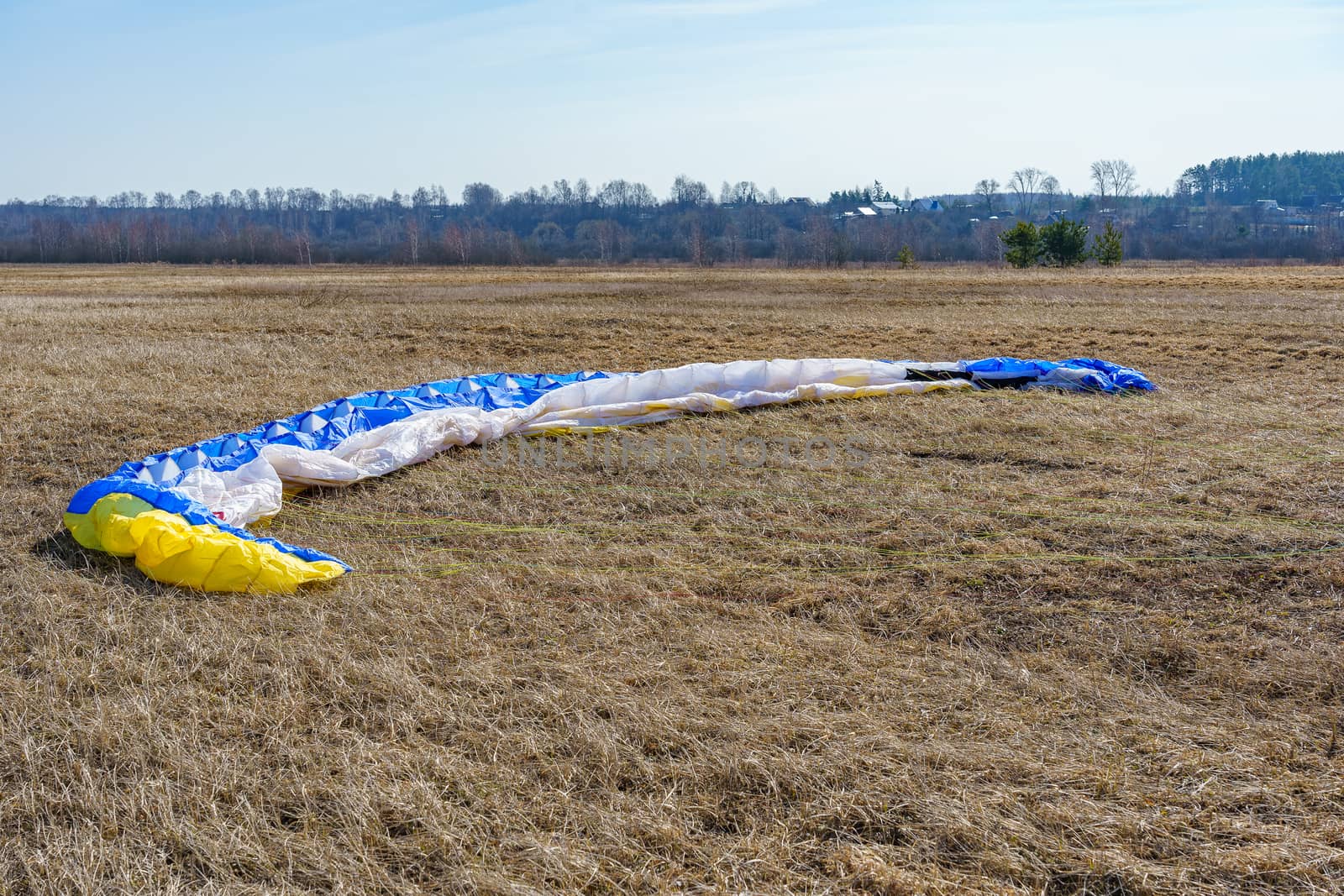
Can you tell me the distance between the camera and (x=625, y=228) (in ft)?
380

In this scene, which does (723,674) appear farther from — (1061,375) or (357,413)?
(1061,375)

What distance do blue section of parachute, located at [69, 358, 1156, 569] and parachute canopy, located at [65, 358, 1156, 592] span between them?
0.04 feet

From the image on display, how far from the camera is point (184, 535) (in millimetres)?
4758

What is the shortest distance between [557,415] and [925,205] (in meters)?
168

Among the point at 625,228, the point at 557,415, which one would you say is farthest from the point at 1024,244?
the point at 625,228

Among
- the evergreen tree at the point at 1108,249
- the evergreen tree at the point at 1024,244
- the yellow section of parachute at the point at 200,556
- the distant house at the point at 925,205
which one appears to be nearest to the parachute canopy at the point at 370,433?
the yellow section of parachute at the point at 200,556

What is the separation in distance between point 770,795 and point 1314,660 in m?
2.31

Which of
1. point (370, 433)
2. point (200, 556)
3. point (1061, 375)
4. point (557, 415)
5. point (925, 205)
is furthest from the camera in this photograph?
point (925, 205)

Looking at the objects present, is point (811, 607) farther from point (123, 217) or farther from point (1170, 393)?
point (123, 217)

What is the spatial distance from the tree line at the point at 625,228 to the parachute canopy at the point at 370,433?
3569cm

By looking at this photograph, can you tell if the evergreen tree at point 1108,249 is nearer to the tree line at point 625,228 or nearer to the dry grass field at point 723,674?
the tree line at point 625,228

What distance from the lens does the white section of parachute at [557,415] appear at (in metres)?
5.88

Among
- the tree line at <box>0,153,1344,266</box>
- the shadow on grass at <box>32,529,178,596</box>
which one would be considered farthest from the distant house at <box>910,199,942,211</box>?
the shadow on grass at <box>32,529,178,596</box>

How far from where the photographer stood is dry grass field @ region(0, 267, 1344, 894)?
2.77m
